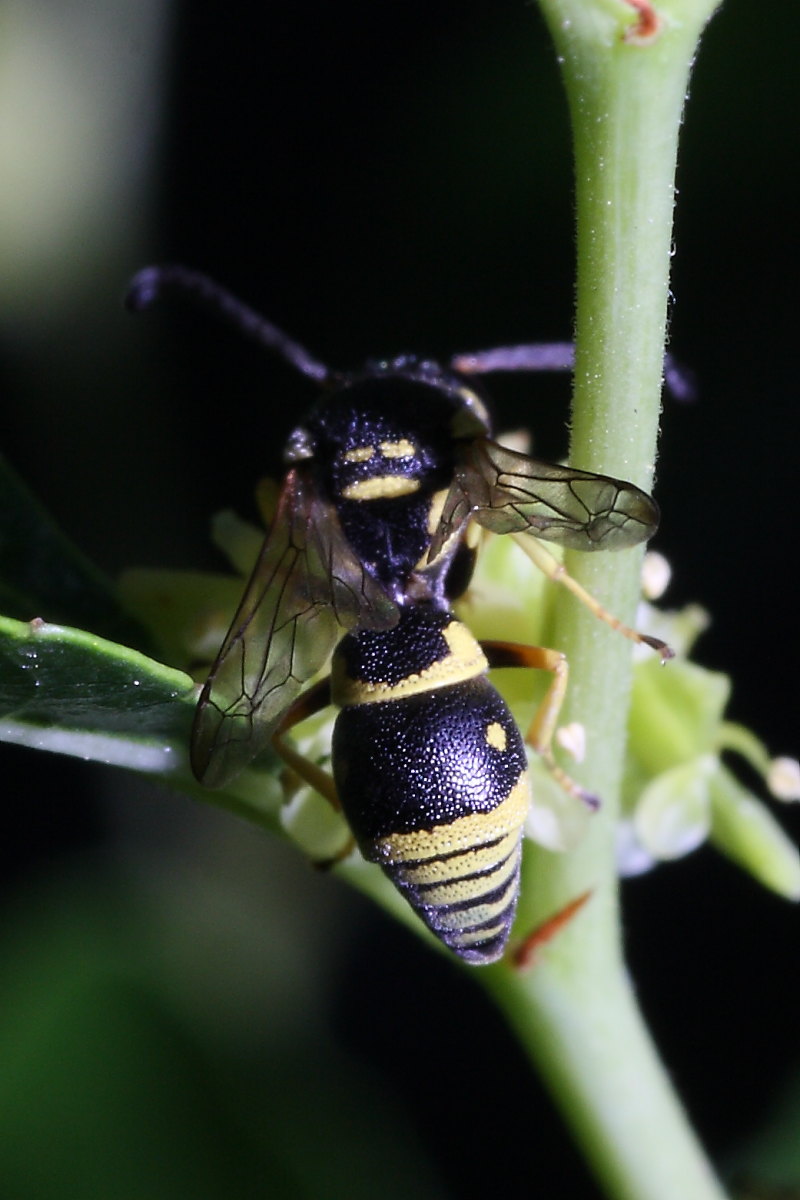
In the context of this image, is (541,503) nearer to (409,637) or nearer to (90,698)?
(409,637)

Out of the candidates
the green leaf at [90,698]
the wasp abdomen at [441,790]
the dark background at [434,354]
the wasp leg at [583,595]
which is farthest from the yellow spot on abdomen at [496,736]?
the dark background at [434,354]

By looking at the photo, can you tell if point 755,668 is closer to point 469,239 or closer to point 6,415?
point 469,239

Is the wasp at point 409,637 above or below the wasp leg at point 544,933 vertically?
above

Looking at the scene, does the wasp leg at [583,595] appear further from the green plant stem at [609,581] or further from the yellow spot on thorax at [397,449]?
the yellow spot on thorax at [397,449]

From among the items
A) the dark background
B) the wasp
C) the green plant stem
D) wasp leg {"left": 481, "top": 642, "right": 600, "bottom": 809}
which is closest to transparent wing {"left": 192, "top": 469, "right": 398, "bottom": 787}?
the wasp

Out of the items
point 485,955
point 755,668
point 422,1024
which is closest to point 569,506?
point 485,955
